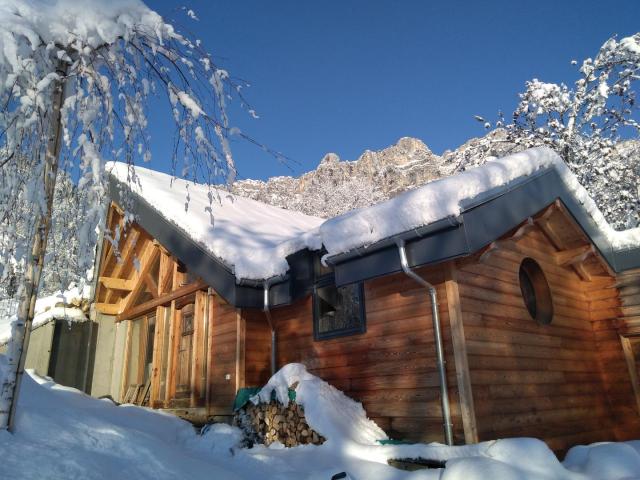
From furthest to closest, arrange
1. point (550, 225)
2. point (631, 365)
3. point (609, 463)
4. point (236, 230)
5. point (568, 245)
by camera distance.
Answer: point (236, 230)
point (568, 245)
point (550, 225)
point (631, 365)
point (609, 463)

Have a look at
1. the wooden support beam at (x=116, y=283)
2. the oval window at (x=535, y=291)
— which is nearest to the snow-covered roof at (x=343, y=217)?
the oval window at (x=535, y=291)

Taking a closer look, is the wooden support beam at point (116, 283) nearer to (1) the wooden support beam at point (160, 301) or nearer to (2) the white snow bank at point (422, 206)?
(1) the wooden support beam at point (160, 301)

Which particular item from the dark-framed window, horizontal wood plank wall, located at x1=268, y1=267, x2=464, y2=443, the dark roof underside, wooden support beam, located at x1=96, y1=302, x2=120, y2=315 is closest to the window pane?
the dark-framed window

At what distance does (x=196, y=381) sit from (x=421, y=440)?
418cm

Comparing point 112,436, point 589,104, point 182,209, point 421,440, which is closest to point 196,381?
point 182,209

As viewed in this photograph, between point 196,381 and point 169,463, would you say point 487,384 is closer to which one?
point 169,463

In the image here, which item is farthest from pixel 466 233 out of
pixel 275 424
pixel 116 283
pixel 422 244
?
pixel 116 283

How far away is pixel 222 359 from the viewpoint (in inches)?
308

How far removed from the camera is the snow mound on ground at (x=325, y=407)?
5488 mm

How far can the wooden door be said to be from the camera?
862cm

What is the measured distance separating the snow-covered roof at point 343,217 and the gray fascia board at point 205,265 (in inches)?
4.4

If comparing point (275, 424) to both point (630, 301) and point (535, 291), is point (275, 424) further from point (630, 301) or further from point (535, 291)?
point (630, 301)

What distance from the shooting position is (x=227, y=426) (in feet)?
21.2

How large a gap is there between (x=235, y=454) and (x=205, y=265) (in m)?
2.96
